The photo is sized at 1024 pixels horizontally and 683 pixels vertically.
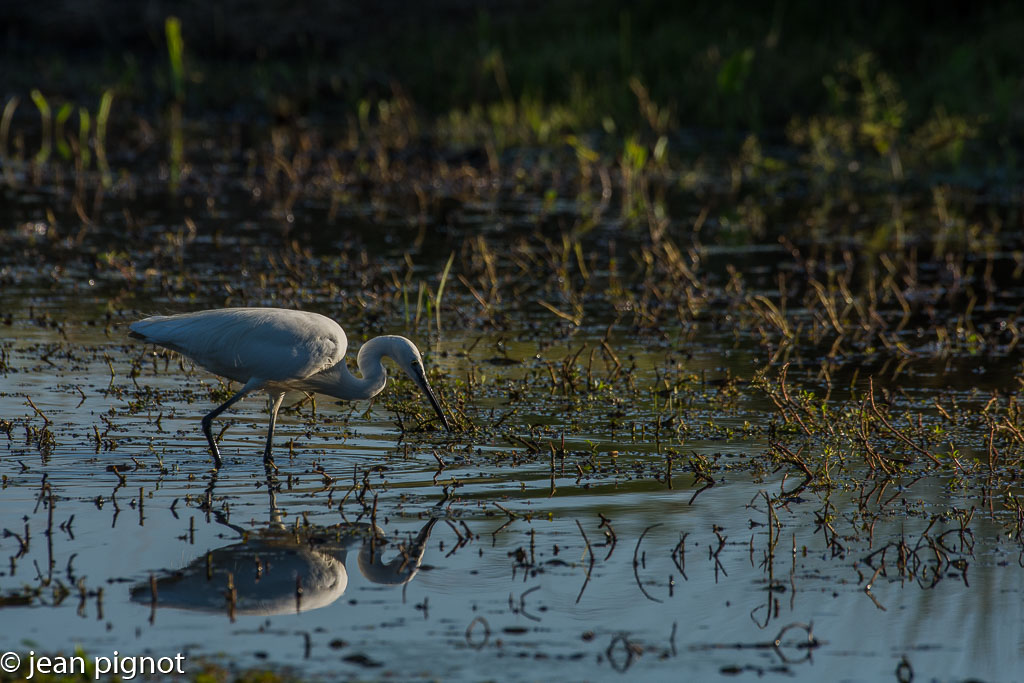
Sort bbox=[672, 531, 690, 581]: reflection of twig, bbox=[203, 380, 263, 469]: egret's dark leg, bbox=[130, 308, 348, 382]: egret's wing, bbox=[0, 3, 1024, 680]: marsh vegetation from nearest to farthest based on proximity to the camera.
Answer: bbox=[0, 3, 1024, 680]: marsh vegetation → bbox=[672, 531, 690, 581]: reflection of twig → bbox=[203, 380, 263, 469]: egret's dark leg → bbox=[130, 308, 348, 382]: egret's wing

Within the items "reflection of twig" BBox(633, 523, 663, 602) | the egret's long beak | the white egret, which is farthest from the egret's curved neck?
"reflection of twig" BBox(633, 523, 663, 602)

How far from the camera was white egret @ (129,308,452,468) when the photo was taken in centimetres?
641

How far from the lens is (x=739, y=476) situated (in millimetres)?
6227

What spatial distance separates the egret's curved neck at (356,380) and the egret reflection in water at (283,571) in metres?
1.26

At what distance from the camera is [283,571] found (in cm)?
493

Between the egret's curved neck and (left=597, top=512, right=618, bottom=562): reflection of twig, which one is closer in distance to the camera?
(left=597, top=512, right=618, bottom=562): reflection of twig

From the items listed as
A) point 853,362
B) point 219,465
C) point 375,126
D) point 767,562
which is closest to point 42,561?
point 219,465

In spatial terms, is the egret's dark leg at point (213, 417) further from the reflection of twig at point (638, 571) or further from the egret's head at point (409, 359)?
the reflection of twig at point (638, 571)

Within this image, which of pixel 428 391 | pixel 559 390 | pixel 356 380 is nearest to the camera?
pixel 428 391

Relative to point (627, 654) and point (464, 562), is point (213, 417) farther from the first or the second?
point (627, 654)

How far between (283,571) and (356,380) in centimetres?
184

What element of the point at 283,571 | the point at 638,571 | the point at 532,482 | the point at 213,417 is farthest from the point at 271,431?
the point at 638,571

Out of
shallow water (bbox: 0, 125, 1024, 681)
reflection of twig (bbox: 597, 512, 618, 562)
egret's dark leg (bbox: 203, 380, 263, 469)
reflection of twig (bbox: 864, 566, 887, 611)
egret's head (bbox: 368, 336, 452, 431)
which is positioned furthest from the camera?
egret's head (bbox: 368, 336, 452, 431)

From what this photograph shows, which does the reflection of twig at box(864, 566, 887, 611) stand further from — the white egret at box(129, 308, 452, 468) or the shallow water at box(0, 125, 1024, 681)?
the white egret at box(129, 308, 452, 468)
